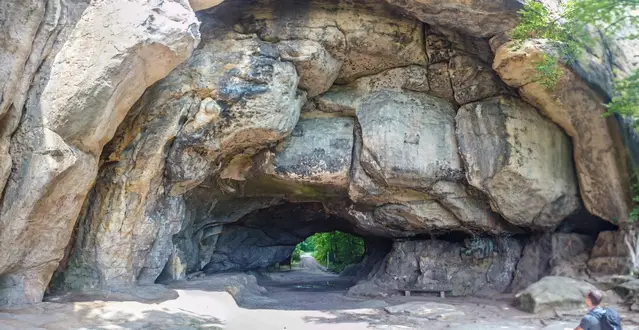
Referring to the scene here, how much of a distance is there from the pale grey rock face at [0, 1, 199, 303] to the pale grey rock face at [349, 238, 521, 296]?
8.24 metres

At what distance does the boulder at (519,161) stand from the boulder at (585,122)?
0.41 m

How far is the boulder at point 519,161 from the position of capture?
34.3 feet

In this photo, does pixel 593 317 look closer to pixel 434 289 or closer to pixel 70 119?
pixel 70 119

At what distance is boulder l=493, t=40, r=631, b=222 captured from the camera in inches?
365

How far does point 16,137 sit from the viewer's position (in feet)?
21.2

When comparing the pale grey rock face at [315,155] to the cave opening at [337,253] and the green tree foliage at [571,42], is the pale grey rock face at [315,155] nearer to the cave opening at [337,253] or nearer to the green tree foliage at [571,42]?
the green tree foliage at [571,42]

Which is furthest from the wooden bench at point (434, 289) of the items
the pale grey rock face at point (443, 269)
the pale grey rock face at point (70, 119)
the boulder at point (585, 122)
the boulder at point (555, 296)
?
the pale grey rock face at point (70, 119)

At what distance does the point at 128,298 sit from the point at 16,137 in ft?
9.47

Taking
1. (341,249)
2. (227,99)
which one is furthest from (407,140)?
(341,249)

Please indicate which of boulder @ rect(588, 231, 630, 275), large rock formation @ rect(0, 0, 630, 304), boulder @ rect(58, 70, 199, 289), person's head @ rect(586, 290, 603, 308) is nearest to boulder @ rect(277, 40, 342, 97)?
large rock formation @ rect(0, 0, 630, 304)

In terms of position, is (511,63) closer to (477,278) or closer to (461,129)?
(461,129)

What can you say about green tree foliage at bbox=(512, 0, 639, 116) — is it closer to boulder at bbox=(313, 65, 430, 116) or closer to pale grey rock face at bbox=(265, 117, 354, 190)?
boulder at bbox=(313, 65, 430, 116)

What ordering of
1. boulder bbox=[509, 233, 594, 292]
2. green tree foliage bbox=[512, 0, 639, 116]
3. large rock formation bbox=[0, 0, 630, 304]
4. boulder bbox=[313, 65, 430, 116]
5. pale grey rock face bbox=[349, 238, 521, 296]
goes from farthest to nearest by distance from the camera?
pale grey rock face bbox=[349, 238, 521, 296] < boulder bbox=[313, 65, 430, 116] < boulder bbox=[509, 233, 594, 292] < green tree foliage bbox=[512, 0, 639, 116] < large rock formation bbox=[0, 0, 630, 304]

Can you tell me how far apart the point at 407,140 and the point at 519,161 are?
2.45 metres
